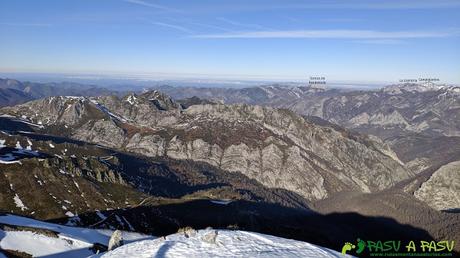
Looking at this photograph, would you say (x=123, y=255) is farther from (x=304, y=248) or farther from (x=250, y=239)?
(x=304, y=248)

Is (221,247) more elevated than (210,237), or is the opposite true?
(210,237)

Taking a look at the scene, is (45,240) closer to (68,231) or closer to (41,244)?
(41,244)

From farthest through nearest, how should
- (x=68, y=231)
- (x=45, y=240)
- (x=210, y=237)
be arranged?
(x=68, y=231)
(x=45, y=240)
(x=210, y=237)

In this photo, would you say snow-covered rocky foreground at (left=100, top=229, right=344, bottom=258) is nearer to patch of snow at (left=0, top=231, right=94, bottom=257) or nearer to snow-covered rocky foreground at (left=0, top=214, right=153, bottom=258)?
snow-covered rocky foreground at (left=0, top=214, right=153, bottom=258)

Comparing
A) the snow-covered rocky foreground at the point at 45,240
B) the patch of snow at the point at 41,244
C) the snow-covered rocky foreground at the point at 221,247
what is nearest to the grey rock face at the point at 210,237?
the snow-covered rocky foreground at the point at 221,247

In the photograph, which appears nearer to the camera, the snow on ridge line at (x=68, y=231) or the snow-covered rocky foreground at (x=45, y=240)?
the snow-covered rocky foreground at (x=45, y=240)

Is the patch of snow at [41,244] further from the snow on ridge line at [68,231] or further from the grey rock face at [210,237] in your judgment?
the grey rock face at [210,237]

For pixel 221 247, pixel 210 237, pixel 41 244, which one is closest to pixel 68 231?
pixel 41 244

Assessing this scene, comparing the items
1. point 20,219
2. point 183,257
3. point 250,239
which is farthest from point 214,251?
point 20,219

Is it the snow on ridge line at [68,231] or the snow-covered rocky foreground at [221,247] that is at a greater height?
the snow-covered rocky foreground at [221,247]
